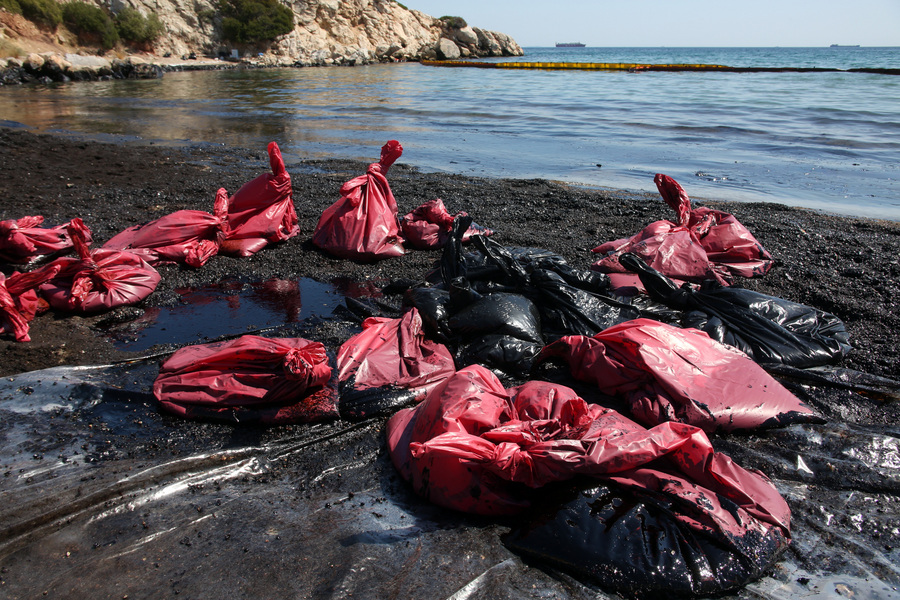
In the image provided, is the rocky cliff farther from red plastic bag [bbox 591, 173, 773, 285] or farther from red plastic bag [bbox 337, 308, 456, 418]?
red plastic bag [bbox 591, 173, 773, 285]

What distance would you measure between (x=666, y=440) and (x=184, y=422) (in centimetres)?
213

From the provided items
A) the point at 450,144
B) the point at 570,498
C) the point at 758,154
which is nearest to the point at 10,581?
the point at 570,498

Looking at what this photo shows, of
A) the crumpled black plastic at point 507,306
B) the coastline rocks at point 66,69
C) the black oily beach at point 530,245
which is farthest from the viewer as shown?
the coastline rocks at point 66,69

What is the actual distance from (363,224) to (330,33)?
48.1m

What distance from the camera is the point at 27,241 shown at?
429 cm

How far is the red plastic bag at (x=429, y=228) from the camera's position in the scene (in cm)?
502

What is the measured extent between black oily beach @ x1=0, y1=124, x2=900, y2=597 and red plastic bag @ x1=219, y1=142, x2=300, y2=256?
0.50 feet

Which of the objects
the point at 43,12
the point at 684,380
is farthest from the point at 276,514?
the point at 43,12

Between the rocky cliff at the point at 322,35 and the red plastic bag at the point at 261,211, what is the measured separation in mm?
30920

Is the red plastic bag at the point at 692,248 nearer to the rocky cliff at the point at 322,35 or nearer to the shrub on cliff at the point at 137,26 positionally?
the rocky cliff at the point at 322,35

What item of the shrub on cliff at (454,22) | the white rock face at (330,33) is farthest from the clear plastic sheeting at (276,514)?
the shrub on cliff at (454,22)

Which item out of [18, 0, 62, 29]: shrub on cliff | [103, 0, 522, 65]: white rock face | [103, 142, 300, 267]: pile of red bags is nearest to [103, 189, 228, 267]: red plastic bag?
[103, 142, 300, 267]: pile of red bags

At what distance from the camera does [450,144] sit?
35.5 ft

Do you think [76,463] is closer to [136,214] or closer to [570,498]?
[570,498]
